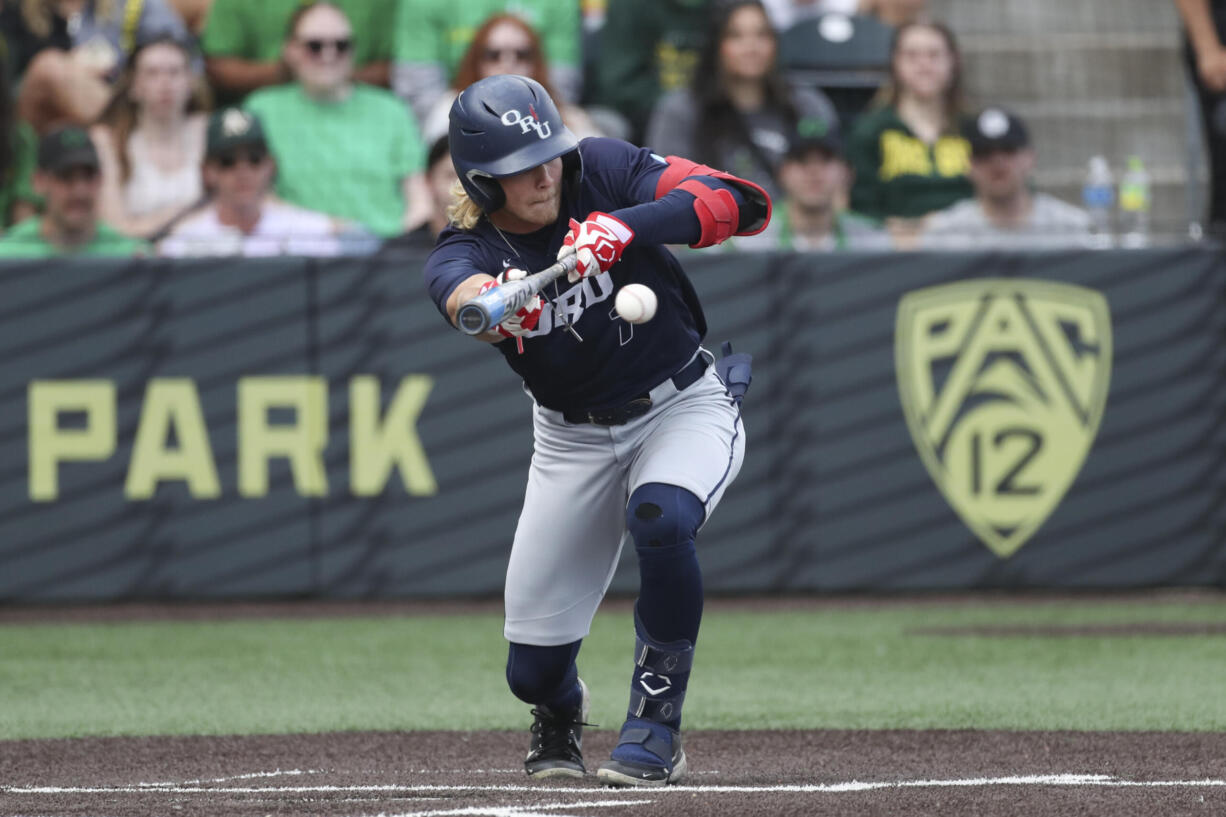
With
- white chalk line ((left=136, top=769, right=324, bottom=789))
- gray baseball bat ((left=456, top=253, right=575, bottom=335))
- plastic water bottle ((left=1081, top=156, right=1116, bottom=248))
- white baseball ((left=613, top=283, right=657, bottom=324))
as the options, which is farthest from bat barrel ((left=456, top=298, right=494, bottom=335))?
plastic water bottle ((left=1081, top=156, right=1116, bottom=248))

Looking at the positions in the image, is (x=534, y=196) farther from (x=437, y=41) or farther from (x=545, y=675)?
(x=437, y=41)

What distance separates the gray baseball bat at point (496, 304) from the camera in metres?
4.53

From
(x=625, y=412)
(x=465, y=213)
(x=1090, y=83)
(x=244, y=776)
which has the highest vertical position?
(x=1090, y=83)

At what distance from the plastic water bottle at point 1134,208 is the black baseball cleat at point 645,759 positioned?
585 cm

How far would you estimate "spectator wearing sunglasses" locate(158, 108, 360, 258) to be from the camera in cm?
984

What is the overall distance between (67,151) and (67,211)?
0.35 metres

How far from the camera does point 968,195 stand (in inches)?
412

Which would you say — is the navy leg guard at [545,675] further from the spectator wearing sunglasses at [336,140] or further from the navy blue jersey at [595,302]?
the spectator wearing sunglasses at [336,140]

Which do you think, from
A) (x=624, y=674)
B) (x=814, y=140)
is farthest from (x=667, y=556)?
(x=814, y=140)

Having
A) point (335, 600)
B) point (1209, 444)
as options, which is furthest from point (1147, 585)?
point (335, 600)

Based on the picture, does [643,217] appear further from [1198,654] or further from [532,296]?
[1198,654]

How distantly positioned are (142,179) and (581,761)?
5691 mm

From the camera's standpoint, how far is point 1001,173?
33.2 ft

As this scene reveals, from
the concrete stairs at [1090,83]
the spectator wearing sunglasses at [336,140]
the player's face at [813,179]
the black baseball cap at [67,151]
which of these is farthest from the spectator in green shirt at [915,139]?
the black baseball cap at [67,151]
